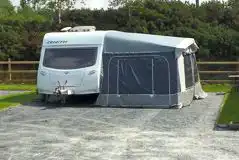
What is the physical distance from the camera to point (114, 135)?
10.4m

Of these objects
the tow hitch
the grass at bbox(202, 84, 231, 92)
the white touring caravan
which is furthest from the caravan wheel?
the grass at bbox(202, 84, 231, 92)

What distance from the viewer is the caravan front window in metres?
15.6

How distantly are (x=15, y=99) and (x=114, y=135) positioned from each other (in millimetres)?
8038

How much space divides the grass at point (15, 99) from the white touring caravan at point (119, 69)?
1060 millimetres

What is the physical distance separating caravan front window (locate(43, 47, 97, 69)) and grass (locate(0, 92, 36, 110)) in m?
1.58

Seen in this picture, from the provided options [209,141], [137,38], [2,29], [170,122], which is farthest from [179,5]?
[209,141]

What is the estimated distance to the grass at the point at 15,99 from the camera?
635 inches

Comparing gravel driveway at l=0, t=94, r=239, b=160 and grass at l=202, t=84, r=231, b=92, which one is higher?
gravel driveway at l=0, t=94, r=239, b=160

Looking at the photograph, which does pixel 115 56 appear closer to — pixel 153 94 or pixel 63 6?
pixel 153 94

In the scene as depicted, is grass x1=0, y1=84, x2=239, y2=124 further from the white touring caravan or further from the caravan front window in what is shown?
the caravan front window

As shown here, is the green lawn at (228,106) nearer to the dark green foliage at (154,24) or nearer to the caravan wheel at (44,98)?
the caravan wheel at (44,98)

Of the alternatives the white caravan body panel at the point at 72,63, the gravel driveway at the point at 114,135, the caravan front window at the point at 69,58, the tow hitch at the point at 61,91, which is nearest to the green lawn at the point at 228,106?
the gravel driveway at the point at 114,135

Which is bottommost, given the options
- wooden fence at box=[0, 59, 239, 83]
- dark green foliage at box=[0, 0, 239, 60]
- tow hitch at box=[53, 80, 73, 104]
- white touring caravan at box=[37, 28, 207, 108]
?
wooden fence at box=[0, 59, 239, 83]

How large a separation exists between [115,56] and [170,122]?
4.08 meters
